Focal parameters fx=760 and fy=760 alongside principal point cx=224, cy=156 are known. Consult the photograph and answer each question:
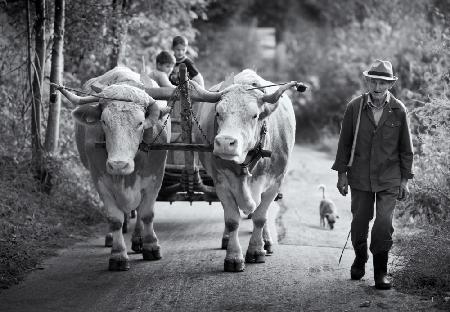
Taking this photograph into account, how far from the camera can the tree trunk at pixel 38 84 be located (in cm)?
1080

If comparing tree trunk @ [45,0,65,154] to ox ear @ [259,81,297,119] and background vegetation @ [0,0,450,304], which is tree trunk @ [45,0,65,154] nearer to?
background vegetation @ [0,0,450,304]

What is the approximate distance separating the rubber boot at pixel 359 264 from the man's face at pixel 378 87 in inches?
56.2

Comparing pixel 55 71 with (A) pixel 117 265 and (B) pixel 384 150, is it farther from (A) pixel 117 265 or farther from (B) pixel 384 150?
(B) pixel 384 150

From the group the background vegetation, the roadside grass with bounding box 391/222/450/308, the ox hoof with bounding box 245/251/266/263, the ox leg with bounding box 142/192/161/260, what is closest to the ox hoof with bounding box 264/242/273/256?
the ox hoof with bounding box 245/251/266/263

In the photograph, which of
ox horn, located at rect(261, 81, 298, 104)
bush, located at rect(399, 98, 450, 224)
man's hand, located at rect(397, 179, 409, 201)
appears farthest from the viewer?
bush, located at rect(399, 98, 450, 224)

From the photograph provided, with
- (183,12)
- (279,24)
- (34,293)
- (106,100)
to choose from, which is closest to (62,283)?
(34,293)

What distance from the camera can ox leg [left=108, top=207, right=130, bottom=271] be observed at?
776 cm

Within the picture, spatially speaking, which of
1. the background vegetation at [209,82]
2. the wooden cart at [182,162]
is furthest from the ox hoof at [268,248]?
the background vegetation at [209,82]

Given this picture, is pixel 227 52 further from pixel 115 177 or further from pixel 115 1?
pixel 115 177

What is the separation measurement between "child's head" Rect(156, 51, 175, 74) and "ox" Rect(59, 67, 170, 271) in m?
1.15

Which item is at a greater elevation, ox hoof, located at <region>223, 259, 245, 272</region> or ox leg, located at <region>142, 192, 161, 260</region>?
ox leg, located at <region>142, 192, 161, 260</region>

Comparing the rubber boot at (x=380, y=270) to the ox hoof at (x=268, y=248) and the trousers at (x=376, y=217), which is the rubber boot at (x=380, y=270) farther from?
the ox hoof at (x=268, y=248)

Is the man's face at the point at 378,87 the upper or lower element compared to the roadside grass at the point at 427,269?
upper

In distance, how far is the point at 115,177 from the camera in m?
7.96
